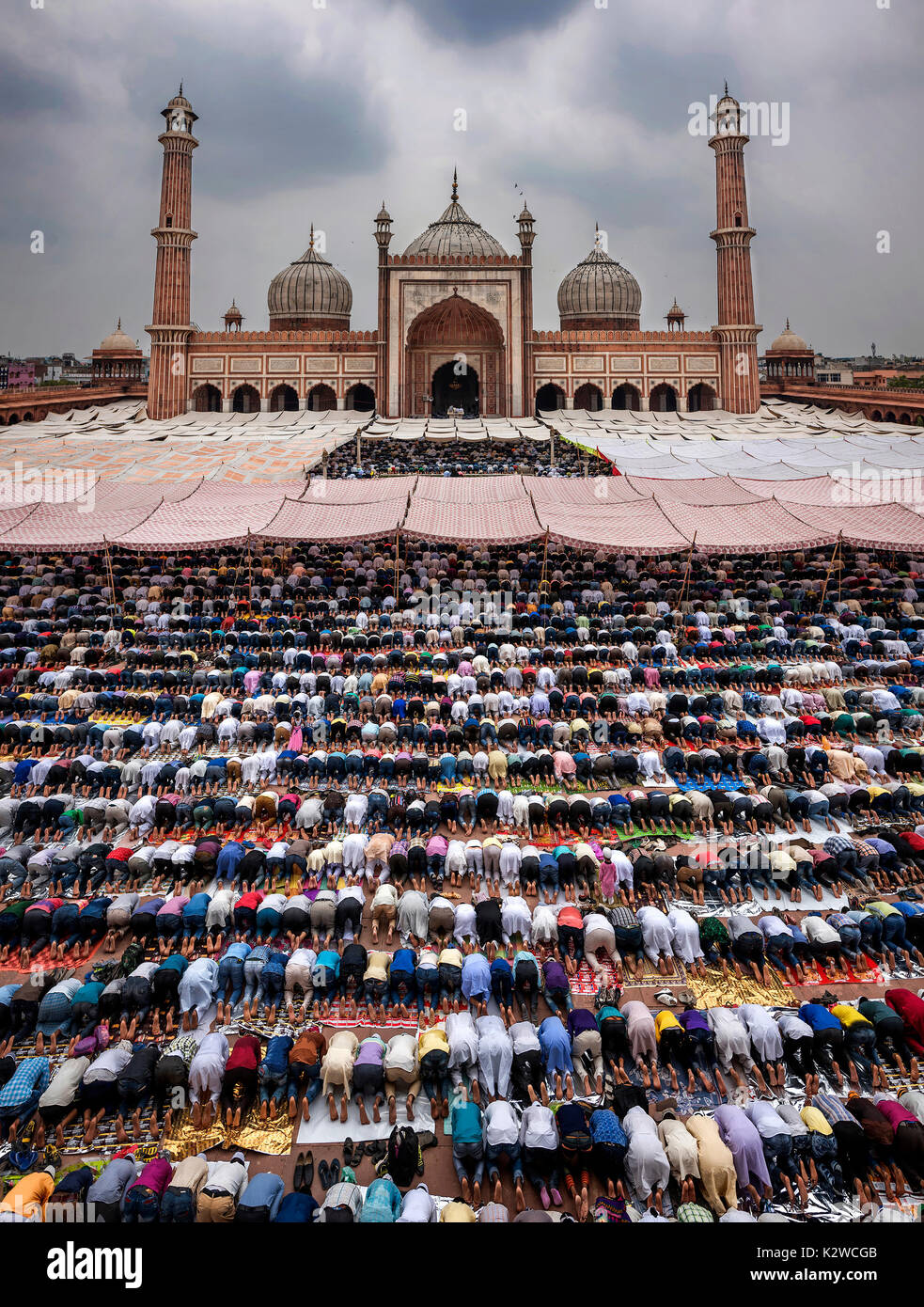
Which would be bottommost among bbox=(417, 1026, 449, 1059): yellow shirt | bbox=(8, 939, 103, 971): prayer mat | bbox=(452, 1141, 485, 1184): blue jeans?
bbox=(452, 1141, 485, 1184): blue jeans

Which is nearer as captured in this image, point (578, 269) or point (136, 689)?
point (136, 689)

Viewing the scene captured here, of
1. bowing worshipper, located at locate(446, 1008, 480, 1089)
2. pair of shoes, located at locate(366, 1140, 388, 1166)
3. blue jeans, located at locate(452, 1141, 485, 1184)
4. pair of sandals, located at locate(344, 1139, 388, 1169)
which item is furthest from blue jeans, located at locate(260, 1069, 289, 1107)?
blue jeans, located at locate(452, 1141, 485, 1184)

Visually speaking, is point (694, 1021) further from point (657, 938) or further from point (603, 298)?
point (603, 298)

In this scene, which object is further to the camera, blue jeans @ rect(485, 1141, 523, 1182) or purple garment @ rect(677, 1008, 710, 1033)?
→ purple garment @ rect(677, 1008, 710, 1033)

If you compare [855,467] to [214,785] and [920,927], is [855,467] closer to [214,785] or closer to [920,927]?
[920,927]

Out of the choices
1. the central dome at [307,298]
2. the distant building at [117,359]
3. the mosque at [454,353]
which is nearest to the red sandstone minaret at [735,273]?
the mosque at [454,353]

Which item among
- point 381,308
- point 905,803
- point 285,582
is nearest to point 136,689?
point 285,582

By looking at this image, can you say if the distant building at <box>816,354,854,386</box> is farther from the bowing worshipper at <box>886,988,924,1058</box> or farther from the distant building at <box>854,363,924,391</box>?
the bowing worshipper at <box>886,988,924,1058</box>
